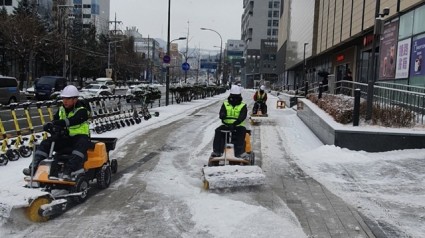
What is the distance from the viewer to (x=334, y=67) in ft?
132

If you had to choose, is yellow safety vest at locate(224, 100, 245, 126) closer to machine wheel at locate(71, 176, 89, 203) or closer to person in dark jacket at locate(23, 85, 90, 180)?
person in dark jacket at locate(23, 85, 90, 180)

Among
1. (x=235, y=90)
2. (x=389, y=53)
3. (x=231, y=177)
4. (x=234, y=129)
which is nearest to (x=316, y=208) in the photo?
(x=231, y=177)

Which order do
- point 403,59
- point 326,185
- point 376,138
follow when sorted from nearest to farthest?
point 326,185
point 376,138
point 403,59

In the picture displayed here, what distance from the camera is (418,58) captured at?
17078 millimetres

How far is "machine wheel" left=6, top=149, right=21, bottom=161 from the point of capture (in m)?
9.62

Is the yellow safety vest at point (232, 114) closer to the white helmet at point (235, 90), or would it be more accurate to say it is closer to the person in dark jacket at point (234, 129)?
the person in dark jacket at point (234, 129)

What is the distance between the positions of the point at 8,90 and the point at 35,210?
2415 cm

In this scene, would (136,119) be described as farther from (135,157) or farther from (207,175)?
(207,175)

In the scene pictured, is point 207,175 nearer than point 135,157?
Yes

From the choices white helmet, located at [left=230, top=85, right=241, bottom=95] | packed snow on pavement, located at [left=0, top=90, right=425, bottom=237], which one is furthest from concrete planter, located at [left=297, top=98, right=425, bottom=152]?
white helmet, located at [left=230, top=85, right=241, bottom=95]

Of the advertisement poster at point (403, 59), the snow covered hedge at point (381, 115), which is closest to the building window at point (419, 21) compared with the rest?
the advertisement poster at point (403, 59)

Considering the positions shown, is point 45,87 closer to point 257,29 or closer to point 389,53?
point 389,53

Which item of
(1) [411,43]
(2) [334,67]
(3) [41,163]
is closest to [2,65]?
(2) [334,67]

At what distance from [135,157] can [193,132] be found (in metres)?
5.14
